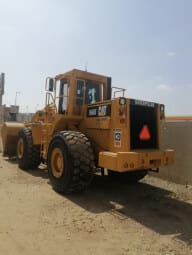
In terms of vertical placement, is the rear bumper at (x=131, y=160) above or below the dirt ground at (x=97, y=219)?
above

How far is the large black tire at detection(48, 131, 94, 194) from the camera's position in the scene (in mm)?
6199

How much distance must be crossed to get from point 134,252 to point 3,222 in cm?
218

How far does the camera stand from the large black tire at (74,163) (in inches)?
244

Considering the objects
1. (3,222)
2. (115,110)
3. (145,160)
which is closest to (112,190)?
Result: (145,160)

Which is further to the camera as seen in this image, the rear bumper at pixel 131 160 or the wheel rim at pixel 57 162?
the wheel rim at pixel 57 162

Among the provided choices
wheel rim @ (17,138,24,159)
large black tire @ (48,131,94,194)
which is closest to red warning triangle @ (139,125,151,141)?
large black tire @ (48,131,94,194)

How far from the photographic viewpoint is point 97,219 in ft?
16.8

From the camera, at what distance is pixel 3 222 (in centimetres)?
481

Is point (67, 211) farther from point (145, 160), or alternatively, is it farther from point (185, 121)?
point (185, 121)

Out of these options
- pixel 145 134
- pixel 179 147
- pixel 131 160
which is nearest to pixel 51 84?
pixel 145 134

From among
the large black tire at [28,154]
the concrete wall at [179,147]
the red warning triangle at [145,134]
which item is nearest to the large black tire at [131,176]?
the concrete wall at [179,147]

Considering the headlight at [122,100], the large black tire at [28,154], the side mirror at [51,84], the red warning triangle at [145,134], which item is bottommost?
the large black tire at [28,154]

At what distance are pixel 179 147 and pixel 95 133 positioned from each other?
92.2 inches

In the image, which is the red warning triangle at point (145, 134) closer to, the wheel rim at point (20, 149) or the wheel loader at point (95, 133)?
the wheel loader at point (95, 133)
